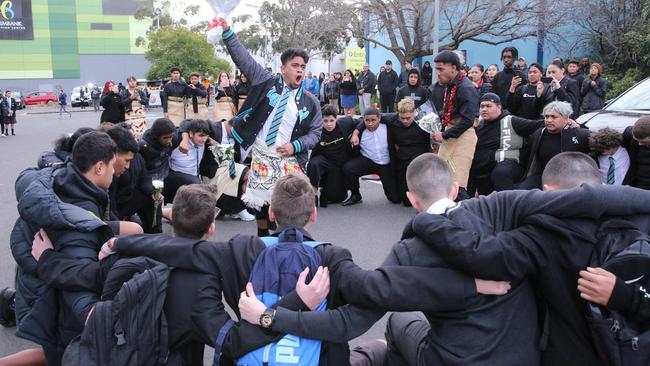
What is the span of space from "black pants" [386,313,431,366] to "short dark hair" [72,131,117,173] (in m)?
1.90

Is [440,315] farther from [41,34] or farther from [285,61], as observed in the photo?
[41,34]

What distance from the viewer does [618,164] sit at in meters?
6.25

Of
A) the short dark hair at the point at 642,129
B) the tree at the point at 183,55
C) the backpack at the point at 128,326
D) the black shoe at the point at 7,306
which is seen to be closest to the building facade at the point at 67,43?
the tree at the point at 183,55

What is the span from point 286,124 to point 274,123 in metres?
0.11

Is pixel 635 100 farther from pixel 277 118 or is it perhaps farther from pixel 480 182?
pixel 277 118

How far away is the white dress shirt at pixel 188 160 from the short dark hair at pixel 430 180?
195 inches

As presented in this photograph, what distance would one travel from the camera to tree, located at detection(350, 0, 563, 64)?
2327cm

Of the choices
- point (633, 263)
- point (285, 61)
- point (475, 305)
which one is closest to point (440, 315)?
point (475, 305)

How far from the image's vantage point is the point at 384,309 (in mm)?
2658

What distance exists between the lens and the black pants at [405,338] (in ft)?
10.1

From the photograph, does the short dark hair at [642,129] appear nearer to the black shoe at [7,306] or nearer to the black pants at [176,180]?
the black pants at [176,180]

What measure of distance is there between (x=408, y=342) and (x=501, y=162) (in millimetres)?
4973

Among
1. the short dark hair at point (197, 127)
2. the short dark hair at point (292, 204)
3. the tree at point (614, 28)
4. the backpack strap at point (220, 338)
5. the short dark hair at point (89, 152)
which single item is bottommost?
the backpack strap at point (220, 338)

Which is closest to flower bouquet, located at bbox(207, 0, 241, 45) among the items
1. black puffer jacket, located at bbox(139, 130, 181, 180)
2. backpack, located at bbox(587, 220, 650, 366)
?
black puffer jacket, located at bbox(139, 130, 181, 180)
